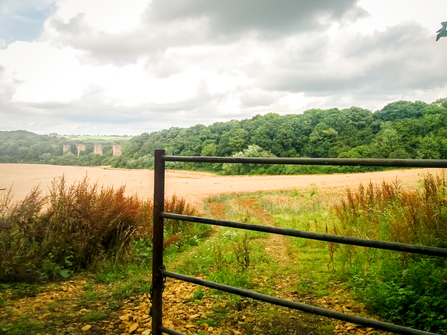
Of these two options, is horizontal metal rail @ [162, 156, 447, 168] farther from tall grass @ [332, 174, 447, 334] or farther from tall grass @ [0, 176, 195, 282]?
tall grass @ [0, 176, 195, 282]

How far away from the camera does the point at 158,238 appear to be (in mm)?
2443

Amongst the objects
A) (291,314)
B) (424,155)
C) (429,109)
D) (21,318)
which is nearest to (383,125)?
(429,109)

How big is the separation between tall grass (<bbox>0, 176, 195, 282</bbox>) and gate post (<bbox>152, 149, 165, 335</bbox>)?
8.74 feet

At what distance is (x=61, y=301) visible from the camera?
3.97m

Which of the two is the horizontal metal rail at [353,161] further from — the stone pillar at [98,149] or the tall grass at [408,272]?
the stone pillar at [98,149]

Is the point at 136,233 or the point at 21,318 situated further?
the point at 136,233

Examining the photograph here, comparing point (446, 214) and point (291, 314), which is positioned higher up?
point (446, 214)

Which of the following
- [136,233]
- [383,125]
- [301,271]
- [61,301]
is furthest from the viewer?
[383,125]

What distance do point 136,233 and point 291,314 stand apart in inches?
124

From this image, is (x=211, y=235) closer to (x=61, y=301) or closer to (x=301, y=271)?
(x=301, y=271)

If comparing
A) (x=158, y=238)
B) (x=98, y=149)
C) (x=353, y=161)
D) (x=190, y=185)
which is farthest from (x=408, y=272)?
(x=190, y=185)

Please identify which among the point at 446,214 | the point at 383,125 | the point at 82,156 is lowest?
the point at 446,214

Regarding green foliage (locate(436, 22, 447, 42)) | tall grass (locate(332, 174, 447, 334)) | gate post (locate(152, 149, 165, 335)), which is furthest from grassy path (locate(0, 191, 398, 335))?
green foliage (locate(436, 22, 447, 42))

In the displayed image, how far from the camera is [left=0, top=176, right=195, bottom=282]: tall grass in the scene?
4.48 m
